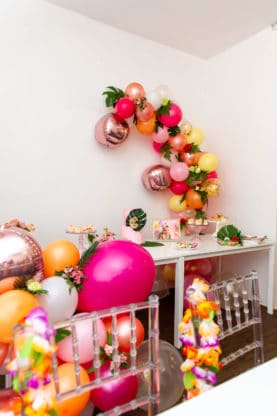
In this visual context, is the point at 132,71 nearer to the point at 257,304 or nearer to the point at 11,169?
the point at 11,169

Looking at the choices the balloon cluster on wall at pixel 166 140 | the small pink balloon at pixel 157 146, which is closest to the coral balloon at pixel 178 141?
the balloon cluster on wall at pixel 166 140

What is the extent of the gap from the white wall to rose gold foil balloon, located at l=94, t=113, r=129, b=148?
0.48 ft

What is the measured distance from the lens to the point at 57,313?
122 centimetres

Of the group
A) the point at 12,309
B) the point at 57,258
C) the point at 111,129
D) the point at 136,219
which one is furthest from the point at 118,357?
the point at 111,129

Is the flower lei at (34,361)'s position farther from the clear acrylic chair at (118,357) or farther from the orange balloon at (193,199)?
the orange balloon at (193,199)

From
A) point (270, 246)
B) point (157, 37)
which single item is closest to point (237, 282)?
point (270, 246)

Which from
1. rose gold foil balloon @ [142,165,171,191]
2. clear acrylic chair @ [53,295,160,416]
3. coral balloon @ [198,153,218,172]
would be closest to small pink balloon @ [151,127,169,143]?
rose gold foil balloon @ [142,165,171,191]

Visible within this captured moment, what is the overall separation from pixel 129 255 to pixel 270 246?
5.96 ft

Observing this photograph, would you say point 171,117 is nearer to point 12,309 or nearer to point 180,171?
point 180,171

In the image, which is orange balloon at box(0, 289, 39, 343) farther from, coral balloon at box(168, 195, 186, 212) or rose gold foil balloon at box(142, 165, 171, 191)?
coral balloon at box(168, 195, 186, 212)

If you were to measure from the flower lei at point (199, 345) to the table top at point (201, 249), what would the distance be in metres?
1.36

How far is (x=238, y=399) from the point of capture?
Result: 0.66 metres

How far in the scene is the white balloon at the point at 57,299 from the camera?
1.20 meters

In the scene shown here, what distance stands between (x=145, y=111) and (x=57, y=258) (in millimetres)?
1586
